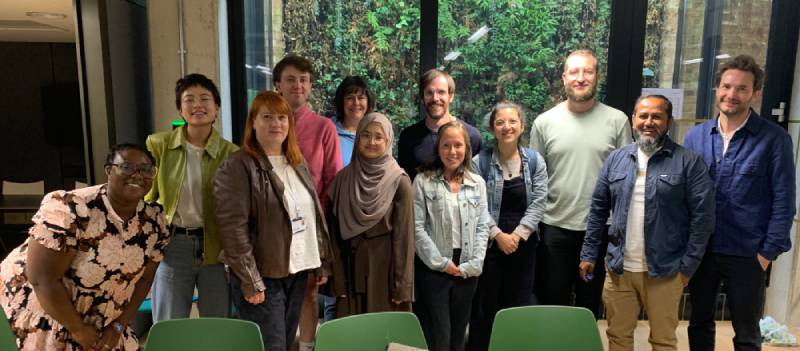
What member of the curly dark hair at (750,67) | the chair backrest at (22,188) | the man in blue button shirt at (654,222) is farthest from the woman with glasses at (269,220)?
the chair backrest at (22,188)

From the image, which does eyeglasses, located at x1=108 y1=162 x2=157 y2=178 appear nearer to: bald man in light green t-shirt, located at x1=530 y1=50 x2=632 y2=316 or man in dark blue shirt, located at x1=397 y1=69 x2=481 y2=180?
man in dark blue shirt, located at x1=397 y1=69 x2=481 y2=180

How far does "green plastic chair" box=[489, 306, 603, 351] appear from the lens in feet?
5.25

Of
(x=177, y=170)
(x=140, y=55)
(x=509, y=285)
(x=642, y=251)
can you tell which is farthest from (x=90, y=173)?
(x=642, y=251)

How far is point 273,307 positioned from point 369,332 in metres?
0.65

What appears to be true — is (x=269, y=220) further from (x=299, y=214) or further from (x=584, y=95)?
(x=584, y=95)

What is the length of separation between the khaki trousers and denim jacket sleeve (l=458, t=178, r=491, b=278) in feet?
2.22

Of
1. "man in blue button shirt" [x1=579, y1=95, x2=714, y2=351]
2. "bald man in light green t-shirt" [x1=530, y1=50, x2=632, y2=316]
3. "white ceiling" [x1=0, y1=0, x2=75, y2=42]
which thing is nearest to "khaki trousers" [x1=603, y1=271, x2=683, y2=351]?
"man in blue button shirt" [x1=579, y1=95, x2=714, y2=351]

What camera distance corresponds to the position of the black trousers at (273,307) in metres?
2.00

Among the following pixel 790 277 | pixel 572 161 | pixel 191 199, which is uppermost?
pixel 572 161

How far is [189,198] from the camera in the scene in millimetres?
2092

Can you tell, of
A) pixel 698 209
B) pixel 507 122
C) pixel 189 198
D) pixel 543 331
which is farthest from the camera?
pixel 507 122

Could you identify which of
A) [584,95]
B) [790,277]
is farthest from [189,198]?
[790,277]

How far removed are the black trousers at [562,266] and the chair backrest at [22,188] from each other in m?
5.03

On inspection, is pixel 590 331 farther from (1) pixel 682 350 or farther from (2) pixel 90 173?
(2) pixel 90 173
